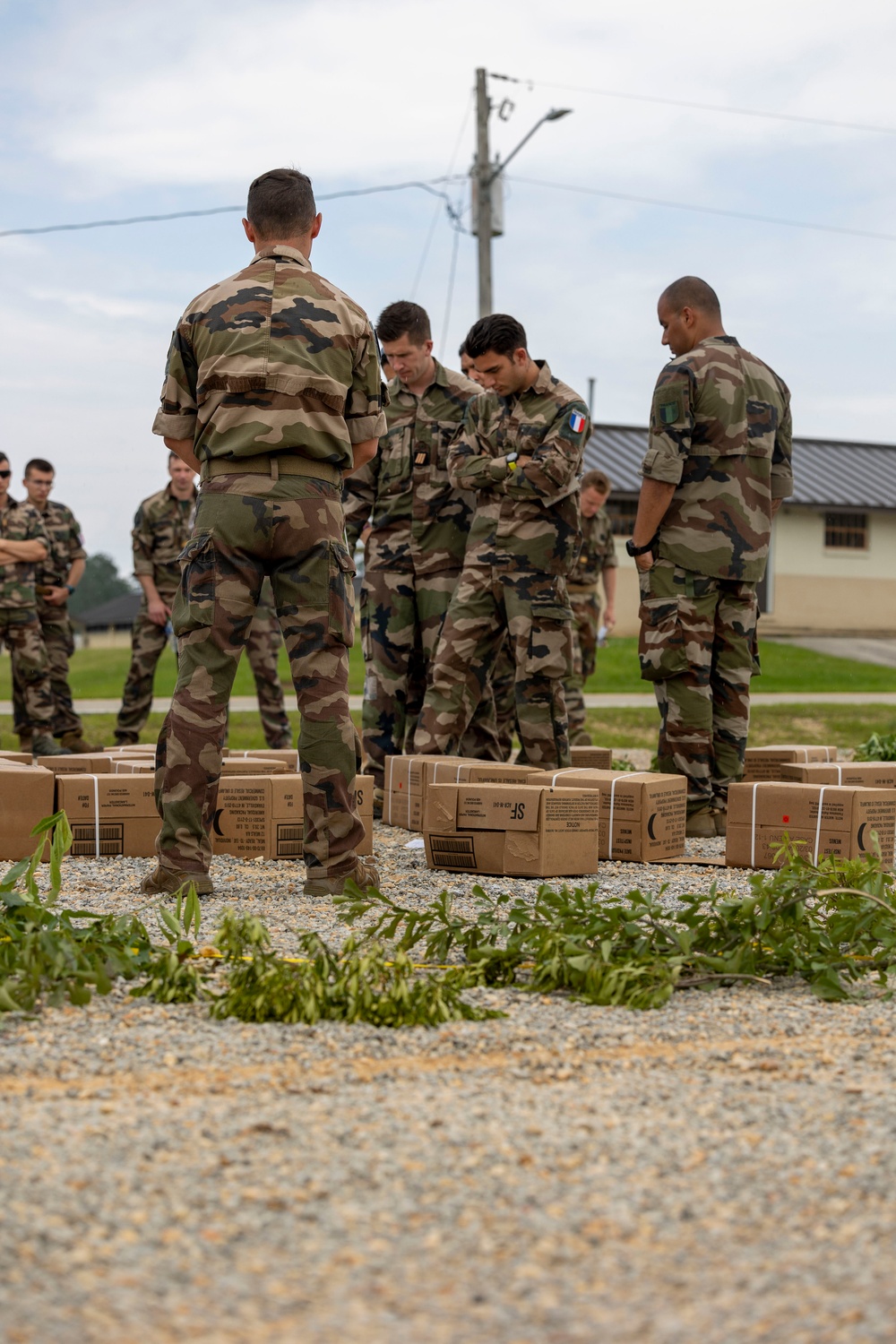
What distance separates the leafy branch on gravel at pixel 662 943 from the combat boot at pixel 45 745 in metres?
6.82

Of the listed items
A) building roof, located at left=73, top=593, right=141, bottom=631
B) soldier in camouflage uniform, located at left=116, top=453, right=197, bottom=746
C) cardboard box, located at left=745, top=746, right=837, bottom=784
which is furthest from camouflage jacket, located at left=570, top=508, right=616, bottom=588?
building roof, located at left=73, top=593, right=141, bottom=631

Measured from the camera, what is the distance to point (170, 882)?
4270 millimetres

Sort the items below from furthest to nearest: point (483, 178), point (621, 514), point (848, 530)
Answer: point (848, 530) → point (621, 514) → point (483, 178)

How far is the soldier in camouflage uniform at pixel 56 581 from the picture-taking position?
35.7 feet

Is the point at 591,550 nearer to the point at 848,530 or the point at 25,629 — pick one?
the point at 25,629

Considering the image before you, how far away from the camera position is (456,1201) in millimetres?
1989

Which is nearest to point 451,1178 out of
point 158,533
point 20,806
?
point 20,806

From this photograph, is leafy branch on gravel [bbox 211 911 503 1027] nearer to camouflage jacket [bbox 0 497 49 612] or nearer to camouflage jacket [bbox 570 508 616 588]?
camouflage jacket [bbox 570 508 616 588]

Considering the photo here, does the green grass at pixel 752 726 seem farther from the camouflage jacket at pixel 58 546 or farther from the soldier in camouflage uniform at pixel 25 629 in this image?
the camouflage jacket at pixel 58 546

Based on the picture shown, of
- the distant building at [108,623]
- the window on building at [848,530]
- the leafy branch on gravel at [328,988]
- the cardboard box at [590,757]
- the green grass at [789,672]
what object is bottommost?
the leafy branch on gravel at [328,988]

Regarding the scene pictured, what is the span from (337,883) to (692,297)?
10.9ft

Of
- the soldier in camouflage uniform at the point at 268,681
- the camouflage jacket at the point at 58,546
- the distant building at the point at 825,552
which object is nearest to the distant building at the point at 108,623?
the distant building at the point at 825,552

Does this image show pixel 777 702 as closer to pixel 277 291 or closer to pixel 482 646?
pixel 482 646

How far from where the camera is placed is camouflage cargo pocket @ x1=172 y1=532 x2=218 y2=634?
417cm
